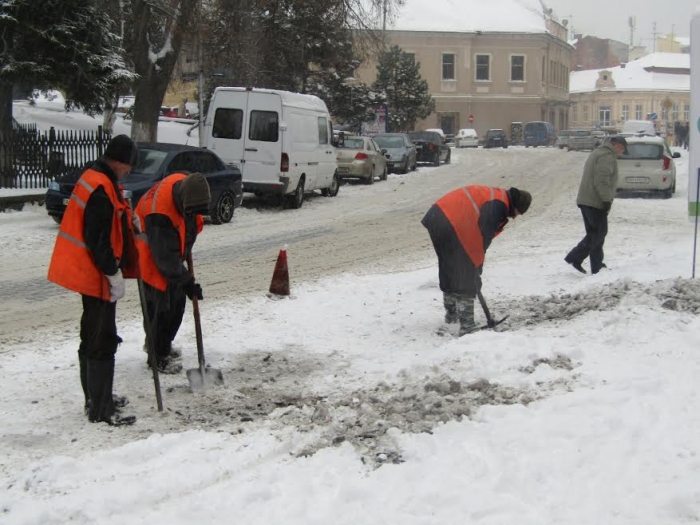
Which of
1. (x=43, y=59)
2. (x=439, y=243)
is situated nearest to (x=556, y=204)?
(x=43, y=59)

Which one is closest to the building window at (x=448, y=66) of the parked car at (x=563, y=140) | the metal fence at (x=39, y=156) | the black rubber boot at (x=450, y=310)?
the parked car at (x=563, y=140)

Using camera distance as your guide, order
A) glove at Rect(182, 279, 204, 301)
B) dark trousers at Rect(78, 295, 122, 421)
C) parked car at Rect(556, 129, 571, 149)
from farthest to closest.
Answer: parked car at Rect(556, 129, 571, 149), glove at Rect(182, 279, 204, 301), dark trousers at Rect(78, 295, 122, 421)

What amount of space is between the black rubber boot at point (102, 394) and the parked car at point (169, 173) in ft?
29.5

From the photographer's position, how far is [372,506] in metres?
4.50

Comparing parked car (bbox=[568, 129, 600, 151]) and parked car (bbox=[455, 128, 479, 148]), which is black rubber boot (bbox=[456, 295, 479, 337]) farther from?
parked car (bbox=[455, 128, 479, 148])

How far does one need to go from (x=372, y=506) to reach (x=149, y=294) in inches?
122

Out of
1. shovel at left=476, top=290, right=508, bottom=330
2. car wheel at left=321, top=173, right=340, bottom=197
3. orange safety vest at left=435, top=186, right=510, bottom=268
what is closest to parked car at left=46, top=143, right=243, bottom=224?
car wheel at left=321, top=173, right=340, bottom=197

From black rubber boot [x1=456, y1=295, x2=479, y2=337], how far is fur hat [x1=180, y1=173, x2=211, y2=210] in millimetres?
2834

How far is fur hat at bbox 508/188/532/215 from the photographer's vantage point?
8.08 m

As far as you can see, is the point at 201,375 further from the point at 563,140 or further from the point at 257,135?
the point at 563,140

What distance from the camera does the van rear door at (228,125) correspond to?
1977 cm

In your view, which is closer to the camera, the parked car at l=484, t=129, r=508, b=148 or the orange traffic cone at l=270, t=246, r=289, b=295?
the orange traffic cone at l=270, t=246, r=289, b=295

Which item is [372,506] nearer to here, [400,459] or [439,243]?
[400,459]

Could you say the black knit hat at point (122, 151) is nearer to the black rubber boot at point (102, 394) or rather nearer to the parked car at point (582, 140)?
the black rubber boot at point (102, 394)
